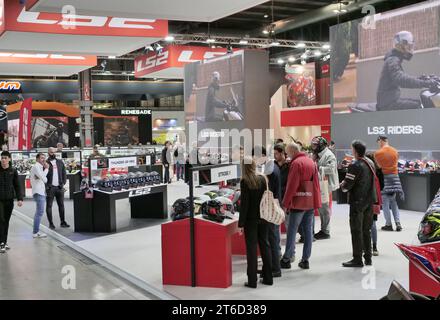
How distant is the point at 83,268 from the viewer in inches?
255

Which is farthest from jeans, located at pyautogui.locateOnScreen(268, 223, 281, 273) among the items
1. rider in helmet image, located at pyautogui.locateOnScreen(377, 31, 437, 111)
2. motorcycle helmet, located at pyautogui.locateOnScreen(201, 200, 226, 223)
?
rider in helmet image, located at pyautogui.locateOnScreen(377, 31, 437, 111)

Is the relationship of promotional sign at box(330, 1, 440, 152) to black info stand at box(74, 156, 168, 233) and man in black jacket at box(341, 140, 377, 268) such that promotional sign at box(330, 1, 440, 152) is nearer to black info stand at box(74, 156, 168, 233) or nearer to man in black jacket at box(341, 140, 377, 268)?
man in black jacket at box(341, 140, 377, 268)

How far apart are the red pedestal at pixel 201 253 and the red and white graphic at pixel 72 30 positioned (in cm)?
462

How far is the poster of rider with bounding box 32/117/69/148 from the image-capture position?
73.4 ft

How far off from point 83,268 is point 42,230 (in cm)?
314

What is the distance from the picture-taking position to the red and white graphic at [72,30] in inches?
359

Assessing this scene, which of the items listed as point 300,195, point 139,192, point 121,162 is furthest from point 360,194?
point 121,162

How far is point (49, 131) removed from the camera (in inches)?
907

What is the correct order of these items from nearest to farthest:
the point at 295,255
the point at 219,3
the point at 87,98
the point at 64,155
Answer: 1. the point at 295,255
2. the point at 219,3
3. the point at 64,155
4. the point at 87,98

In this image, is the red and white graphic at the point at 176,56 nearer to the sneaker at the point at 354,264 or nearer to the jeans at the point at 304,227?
the jeans at the point at 304,227

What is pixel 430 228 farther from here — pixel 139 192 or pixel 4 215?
pixel 139 192

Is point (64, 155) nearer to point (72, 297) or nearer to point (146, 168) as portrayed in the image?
point (146, 168)

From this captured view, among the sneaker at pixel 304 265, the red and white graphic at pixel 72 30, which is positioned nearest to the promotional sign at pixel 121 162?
the red and white graphic at pixel 72 30
